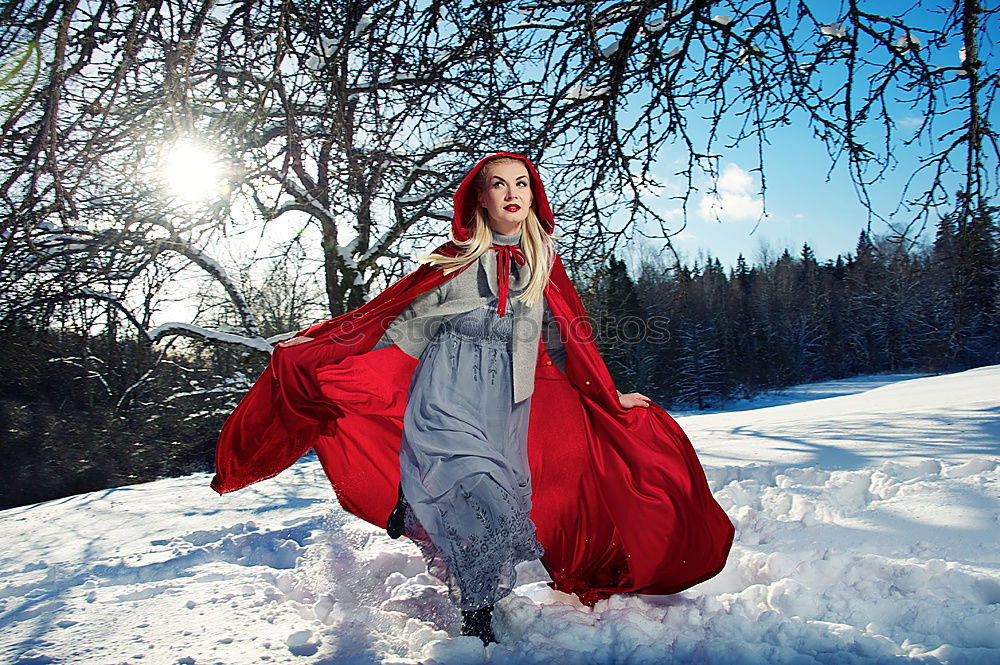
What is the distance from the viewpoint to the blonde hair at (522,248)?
8.65ft

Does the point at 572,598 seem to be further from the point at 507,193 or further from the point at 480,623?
the point at 507,193

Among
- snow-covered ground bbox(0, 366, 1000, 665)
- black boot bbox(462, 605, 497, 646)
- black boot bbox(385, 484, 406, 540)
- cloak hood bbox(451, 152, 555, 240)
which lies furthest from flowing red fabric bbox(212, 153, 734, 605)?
black boot bbox(462, 605, 497, 646)

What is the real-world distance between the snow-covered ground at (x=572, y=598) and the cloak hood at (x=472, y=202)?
5.70 feet

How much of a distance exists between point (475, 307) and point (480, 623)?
4.33ft

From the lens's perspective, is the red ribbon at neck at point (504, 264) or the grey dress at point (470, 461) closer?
the grey dress at point (470, 461)

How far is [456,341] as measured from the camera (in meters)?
2.62

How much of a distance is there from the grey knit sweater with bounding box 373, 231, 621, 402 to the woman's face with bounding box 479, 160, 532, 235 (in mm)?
98

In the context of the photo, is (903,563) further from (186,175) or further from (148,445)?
(148,445)

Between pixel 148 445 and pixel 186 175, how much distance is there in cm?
1546

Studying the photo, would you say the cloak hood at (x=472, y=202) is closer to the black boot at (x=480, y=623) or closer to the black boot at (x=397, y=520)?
the black boot at (x=397, y=520)

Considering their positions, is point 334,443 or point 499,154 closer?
point 499,154

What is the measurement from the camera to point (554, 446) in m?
2.92

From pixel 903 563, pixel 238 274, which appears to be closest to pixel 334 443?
pixel 903 563

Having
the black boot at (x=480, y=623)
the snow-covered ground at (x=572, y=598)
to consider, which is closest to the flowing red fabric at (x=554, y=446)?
the snow-covered ground at (x=572, y=598)
